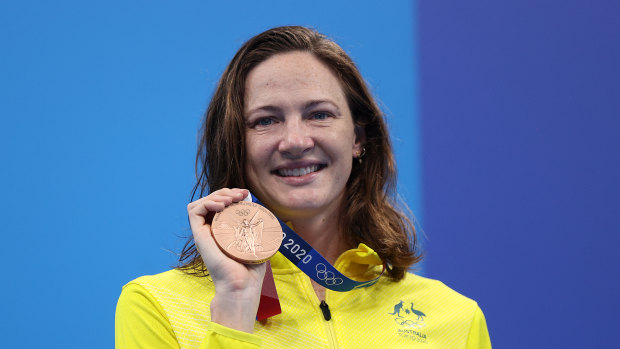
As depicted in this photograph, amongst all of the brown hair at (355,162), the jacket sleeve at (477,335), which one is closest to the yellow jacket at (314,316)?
the jacket sleeve at (477,335)

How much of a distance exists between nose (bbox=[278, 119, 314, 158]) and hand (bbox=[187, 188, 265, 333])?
286mm

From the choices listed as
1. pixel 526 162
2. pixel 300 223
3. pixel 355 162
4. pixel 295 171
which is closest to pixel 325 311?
pixel 300 223

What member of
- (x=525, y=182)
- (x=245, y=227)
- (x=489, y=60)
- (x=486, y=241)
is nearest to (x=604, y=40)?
(x=489, y=60)

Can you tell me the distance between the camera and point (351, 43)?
3168mm

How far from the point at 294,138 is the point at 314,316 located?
507 mm

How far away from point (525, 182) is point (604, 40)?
2.52ft

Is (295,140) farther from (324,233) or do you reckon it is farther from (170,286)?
(170,286)

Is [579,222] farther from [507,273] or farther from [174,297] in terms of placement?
[174,297]

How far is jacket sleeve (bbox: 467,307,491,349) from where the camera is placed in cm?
217

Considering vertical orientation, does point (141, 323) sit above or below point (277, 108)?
below

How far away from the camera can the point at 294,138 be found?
2.00m

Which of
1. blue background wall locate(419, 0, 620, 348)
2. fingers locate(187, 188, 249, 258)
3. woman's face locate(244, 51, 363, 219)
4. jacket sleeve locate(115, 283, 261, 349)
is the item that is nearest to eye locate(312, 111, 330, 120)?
woman's face locate(244, 51, 363, 219)

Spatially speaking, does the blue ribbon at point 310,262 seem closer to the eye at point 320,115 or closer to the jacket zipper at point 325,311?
the jacket zipper at point 325,311

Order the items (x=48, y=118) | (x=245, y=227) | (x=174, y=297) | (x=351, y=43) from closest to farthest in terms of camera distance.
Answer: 1. (x=245, y=227)
2. (x=174, y=297)
3. (x=48, y=118)
4. (x=351, y=43)
